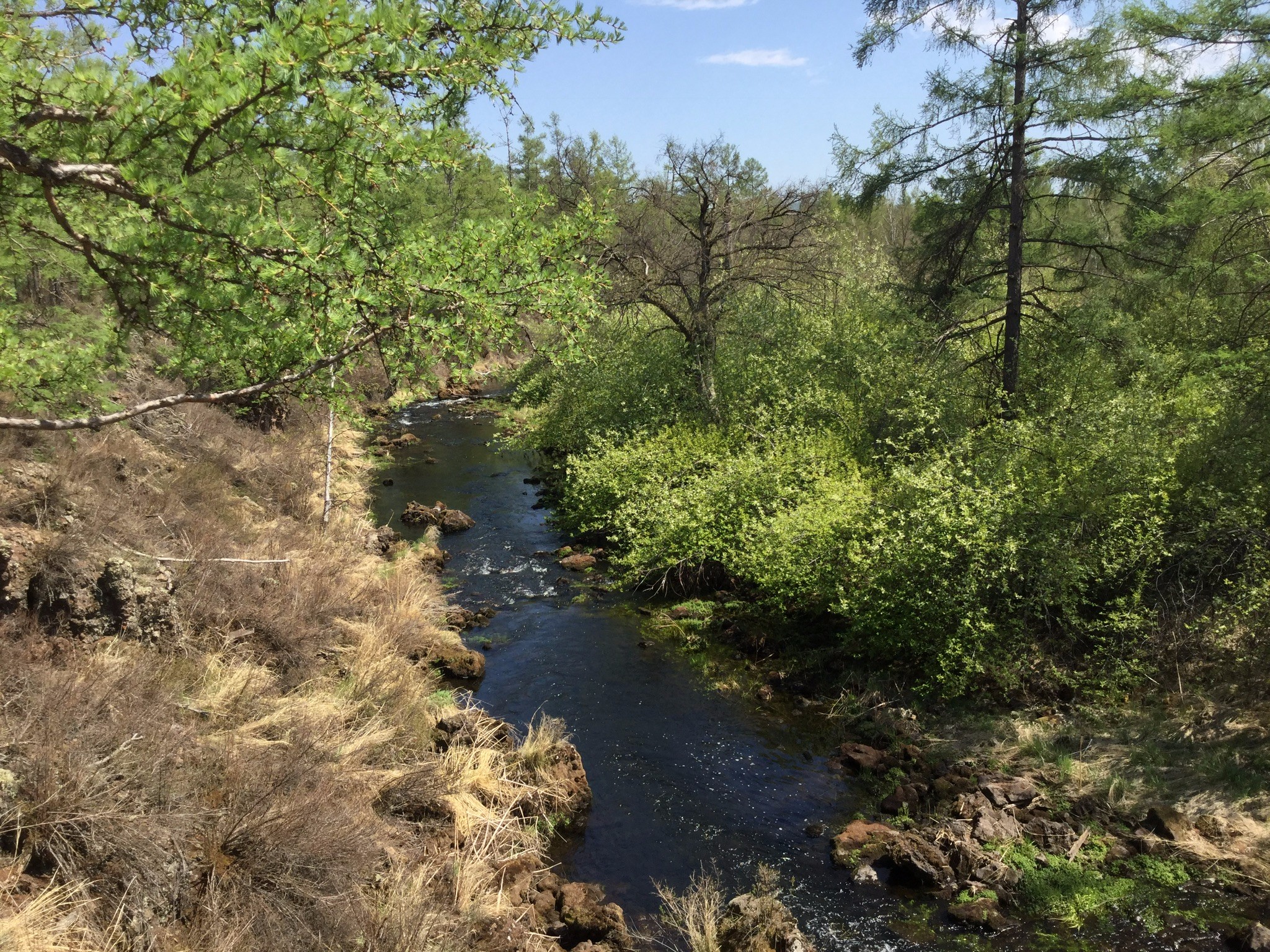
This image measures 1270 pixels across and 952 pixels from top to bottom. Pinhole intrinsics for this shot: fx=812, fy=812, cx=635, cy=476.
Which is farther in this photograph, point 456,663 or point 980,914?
point 456,663

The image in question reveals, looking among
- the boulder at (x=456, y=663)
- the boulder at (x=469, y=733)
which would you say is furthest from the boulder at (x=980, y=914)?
the boulder at (x=456, y=663)

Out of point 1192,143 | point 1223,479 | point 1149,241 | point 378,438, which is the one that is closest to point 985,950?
point 1223,479

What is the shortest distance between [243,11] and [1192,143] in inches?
423

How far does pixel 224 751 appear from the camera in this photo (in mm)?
6035

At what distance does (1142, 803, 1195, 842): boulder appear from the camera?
738 centimetres

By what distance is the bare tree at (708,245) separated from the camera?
61.0ft

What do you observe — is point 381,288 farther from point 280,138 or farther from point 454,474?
point 454,474

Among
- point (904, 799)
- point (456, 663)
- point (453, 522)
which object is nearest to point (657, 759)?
point (904, 799)

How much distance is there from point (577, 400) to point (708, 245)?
5187mm

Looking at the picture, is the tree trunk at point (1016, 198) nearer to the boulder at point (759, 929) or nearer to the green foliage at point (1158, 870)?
the green foliage at point (1158, 870)

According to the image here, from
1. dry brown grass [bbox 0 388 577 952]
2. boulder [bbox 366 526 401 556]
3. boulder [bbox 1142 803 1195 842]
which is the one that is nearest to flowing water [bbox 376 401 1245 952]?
dry brown grass [bbox 0 388 577 952]

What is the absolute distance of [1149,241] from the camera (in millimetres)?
13117

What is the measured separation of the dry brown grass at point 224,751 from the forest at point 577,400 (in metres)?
0.04

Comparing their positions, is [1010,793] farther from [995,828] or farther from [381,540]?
[381,540]
